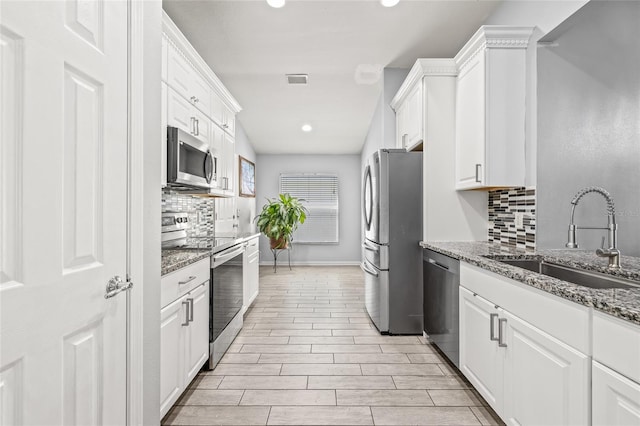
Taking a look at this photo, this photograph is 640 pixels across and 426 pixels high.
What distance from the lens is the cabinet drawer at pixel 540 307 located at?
122 cm

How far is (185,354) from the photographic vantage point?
208cm

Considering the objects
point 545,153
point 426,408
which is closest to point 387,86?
point 545,153

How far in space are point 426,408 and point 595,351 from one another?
1.15 meters

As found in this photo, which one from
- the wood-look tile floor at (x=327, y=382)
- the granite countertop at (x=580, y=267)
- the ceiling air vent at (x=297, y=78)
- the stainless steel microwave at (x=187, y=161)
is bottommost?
the wood-look tile floor at (x=327, y=382)

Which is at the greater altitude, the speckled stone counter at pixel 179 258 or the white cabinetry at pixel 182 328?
the speckled stone counter at pixel 179 258

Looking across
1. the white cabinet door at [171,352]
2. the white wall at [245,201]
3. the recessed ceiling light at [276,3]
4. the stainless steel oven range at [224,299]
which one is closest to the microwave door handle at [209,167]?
the stainless steel oven range at [224,299]

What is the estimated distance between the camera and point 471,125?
2.88 metres

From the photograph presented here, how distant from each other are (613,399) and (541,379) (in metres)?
0.38

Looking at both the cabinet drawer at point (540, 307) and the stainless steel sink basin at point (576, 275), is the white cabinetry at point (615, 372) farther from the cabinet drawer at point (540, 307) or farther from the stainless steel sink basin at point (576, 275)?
the stainless steel sink basin at point (576, 275)

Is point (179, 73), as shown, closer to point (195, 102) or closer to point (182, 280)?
point (195, 102)

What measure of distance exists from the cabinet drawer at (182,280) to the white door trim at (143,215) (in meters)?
0.22

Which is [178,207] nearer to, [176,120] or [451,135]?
[176,120]

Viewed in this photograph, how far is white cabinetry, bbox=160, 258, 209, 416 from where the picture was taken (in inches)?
71.8

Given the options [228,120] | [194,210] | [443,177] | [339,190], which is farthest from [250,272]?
[339,190]
